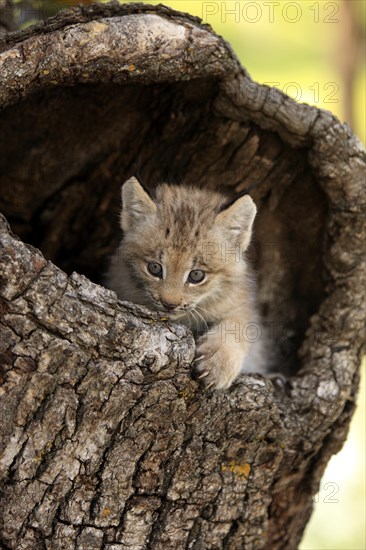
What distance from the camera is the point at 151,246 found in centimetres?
519

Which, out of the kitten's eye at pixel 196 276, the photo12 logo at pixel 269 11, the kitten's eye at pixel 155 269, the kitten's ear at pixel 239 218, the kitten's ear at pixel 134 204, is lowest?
the kitten's eye at pixel 155 269

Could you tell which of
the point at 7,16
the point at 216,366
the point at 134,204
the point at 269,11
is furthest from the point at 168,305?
the point at 269,11

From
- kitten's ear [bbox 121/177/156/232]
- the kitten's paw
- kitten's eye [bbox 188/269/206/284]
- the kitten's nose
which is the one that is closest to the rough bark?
kitten's ear [bbox 121/177/156/232]

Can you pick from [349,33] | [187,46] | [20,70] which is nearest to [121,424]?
[20,70]

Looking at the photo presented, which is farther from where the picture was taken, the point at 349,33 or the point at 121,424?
the point at 349,33

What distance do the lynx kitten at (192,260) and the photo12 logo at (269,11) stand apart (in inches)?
138

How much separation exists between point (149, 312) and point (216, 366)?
605 millimetres

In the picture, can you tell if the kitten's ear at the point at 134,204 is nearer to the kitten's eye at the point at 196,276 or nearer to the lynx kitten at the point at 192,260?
the lynx kitten at the point at 192,260

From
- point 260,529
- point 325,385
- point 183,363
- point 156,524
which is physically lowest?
point 156,524

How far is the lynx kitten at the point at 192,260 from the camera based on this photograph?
16.5 feet

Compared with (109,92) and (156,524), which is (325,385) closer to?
(156,524)

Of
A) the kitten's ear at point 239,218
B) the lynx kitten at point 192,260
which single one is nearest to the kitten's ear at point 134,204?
the lynx kitten at point 192,260

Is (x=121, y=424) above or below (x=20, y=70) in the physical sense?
below

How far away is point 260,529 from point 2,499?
6.32ft
